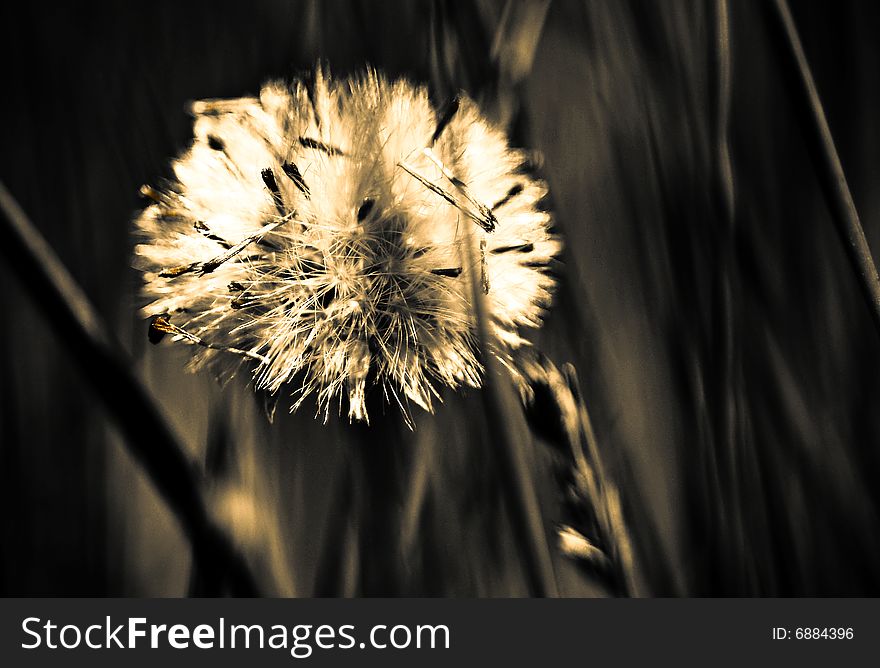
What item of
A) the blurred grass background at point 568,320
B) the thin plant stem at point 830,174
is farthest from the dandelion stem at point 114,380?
the thin plant stem at point 830,174

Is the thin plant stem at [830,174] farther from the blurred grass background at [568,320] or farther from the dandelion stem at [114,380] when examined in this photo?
the dandelion stem at [114,380]

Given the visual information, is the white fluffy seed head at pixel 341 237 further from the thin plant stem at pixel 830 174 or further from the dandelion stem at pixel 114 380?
the thin plant stem at pixel 830 174

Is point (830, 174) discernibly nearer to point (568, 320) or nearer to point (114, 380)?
point (568, 320)

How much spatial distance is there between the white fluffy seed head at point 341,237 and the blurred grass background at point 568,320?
0.21ft

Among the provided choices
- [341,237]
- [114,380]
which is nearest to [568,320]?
[341,237]

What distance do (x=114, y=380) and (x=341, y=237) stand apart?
0.26m

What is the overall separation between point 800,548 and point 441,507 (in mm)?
405

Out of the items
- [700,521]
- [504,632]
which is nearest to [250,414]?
[504,632]

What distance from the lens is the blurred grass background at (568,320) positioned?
59cm

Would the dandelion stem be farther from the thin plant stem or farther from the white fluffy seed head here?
the thin plant stem

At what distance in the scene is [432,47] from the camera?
60 centimetres

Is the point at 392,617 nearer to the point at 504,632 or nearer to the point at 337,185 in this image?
the point at 504,632

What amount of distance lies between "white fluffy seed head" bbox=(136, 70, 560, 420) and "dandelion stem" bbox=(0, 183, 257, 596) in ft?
0.18

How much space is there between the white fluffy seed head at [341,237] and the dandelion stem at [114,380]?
0.18ft
